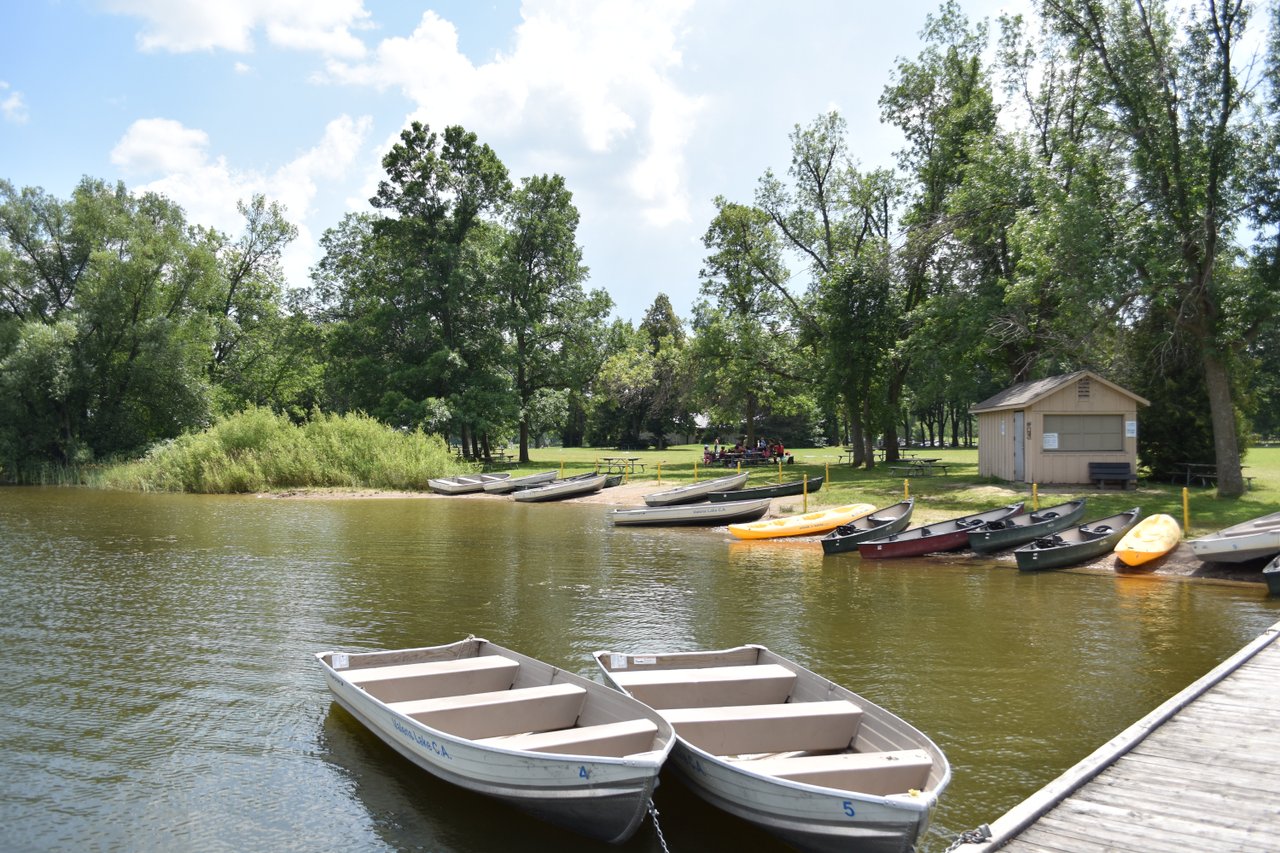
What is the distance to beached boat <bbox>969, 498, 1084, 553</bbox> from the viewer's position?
797 inches

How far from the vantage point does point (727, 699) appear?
26.9 ft

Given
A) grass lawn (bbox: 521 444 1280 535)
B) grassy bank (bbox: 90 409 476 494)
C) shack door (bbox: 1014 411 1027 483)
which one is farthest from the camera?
grassy bank (bbox: 90 409 476 494)

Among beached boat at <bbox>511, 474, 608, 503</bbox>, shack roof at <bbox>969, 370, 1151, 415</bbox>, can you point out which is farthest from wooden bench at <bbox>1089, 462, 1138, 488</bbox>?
beached boat at <bbox>511, 474, 608, 503</bbox>

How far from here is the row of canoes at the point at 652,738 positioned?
591 centimetres

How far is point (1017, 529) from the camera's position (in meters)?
20.3

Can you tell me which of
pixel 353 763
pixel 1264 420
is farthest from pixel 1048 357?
pixel 1264 420

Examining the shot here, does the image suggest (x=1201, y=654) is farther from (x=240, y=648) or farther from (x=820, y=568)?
(x=240, y=648)

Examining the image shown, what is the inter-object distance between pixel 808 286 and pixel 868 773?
133 ft

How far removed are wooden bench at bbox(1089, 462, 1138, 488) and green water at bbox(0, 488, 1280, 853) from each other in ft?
32.9

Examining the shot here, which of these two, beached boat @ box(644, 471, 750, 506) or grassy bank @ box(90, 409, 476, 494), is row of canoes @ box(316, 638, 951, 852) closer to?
beached boat @ box(644, 471, 750, 506)

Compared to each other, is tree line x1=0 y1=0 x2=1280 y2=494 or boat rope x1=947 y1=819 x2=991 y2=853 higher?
tree line x1=0 y1=0 x2=1280 y2=494

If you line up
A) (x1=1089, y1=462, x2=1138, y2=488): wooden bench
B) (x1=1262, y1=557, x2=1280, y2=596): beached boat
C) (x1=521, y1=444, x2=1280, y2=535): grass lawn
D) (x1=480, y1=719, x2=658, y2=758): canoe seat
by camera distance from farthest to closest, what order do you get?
(x1=1089, y1=462, x2=1138, y2=488): wooden bench, (x1=521, y1=444, x2=1280, y2=535): grass lawn, (x1=1262, y1=557, x2=1280, y2=596): beached boat, (x1=480, y1=719, x2=658, y2=758): canoe seat

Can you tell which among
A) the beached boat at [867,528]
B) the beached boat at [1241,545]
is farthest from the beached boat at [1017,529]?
the beached boat at [1241,545]

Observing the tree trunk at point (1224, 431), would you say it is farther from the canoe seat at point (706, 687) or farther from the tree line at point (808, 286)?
the canoe seat at point (706, 687)
